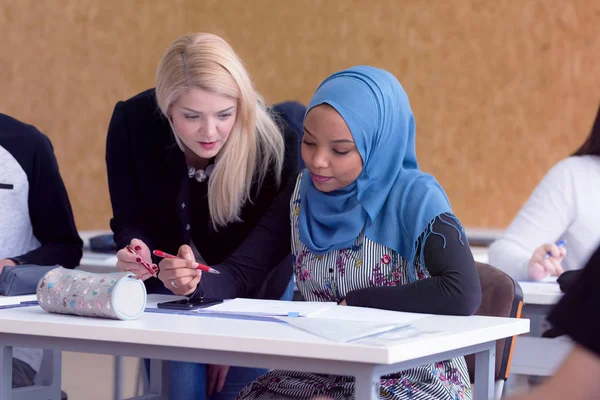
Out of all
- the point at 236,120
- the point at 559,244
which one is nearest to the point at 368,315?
the point at 236,120

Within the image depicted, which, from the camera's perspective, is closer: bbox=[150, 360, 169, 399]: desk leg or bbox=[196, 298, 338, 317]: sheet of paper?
bbox=[196, 298, 338, 317]: sheet of paper

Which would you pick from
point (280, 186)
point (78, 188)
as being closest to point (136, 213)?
point (280, 186)

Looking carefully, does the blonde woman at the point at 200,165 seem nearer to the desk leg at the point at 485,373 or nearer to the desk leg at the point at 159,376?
the desk leg at the point at 159,376

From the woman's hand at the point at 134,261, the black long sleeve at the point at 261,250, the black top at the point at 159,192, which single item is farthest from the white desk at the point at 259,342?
the black top at the point at 159,192

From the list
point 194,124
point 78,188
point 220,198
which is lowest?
point 78,188

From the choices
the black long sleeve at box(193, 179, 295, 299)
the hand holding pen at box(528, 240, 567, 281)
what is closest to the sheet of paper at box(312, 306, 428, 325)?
the black long sleeve at box(193, 179, 295, 299)

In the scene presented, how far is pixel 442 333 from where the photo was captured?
1.50 meters

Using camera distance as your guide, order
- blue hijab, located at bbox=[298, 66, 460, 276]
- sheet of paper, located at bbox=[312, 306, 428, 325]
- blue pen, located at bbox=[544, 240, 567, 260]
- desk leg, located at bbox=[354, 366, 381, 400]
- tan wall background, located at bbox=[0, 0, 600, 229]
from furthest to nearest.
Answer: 1. tan wall background, located at bbox=[0, 0, 600, 229]
2. blue pen, located at bbox=[544, 240, 567, 260]
3. blue hijab, located at bbox=[298, 66, 460, 276]
4. sheet of paper, located at bbox=[312, 306, 428, 325]
5. desk leg, located at bbox=[354, 366, 381, 400]

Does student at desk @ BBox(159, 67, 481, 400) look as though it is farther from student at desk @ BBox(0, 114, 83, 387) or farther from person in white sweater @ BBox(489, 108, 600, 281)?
person in white sweater @ BBox(489, 108, 600, 281)

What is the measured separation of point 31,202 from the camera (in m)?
2.56

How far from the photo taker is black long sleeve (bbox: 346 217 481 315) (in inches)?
69.7

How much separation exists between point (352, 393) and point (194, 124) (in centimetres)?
80

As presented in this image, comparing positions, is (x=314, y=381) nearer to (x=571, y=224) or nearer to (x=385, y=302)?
(x=385, y=302)

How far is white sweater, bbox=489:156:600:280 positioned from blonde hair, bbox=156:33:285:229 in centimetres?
95
